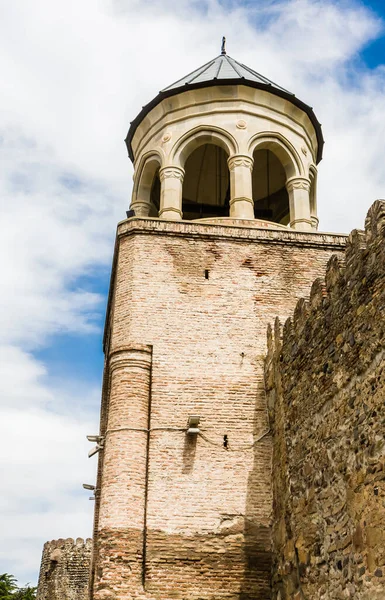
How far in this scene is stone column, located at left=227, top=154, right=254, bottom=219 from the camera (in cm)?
1347

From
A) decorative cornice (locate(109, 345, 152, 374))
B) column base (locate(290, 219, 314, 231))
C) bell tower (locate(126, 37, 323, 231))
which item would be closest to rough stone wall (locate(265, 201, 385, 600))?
decorative cornice (locate(109, 345, 152, 374))

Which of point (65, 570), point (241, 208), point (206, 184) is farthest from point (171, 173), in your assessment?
point (65, 570)

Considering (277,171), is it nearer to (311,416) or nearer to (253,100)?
(253,100)

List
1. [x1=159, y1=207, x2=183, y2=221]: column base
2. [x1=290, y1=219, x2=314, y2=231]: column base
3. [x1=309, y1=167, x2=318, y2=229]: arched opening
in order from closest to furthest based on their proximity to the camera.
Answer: [x1=159, y1=207, x2=183, y2=221]: column base → [x1=290, y1=219, x2=314, y2=231]: column base → [x1=309, y1=167, x2=318, y2=229]: arched opening

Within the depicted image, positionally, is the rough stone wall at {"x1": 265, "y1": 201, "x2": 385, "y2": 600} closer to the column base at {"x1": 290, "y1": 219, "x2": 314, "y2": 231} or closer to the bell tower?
the column base at {"x1": 290, "y1": 219, "x2": 314, "y2": 231}

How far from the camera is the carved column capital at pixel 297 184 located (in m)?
14.4

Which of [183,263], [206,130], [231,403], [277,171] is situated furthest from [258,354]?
[277,171]

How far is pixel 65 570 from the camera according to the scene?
2464cm

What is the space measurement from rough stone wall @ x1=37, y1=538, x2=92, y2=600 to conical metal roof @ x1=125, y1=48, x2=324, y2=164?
47.9 ft

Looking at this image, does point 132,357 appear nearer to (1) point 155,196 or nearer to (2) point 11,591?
(1) point 155,196

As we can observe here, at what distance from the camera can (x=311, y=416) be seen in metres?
9.03

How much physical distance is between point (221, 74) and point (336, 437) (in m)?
9.30

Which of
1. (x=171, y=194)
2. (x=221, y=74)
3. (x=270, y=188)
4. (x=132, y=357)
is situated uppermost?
(x=221, y=74)

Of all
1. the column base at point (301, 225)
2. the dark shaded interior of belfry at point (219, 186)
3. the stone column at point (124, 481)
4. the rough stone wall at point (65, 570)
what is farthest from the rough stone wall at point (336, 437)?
the rough stone wall at point (65, 570)
